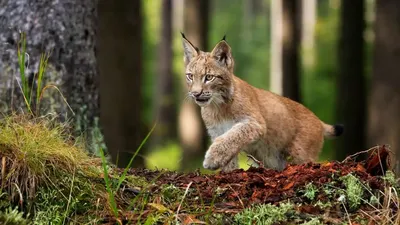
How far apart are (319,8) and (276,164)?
34709mm

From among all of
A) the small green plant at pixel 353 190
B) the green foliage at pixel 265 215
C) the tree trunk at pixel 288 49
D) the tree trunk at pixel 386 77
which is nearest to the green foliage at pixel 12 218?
the green foliage at pixel 265 215

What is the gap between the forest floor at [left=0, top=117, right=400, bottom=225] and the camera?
4.52 metres

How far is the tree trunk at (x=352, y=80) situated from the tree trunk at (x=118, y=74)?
5.18 metres

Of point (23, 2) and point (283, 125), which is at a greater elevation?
point (23, 2)

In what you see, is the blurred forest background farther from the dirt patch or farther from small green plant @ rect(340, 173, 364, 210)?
small green plant @ rect(340, 173, 364, 210)

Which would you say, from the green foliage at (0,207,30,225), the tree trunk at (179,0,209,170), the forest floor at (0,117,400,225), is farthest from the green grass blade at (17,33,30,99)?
the tree trunk at (179,0,209,170)

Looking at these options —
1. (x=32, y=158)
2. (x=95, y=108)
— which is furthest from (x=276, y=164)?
(x=32, y=158)

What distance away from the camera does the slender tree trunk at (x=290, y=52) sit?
15586mm

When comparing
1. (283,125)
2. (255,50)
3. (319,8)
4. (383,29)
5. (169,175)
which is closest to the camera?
(169,175)

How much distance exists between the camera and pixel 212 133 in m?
7.11

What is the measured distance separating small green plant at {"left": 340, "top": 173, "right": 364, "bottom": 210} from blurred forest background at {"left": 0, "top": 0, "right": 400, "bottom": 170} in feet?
5.08

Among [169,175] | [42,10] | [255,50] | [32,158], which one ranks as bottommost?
[255,50]

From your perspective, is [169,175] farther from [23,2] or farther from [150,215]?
[23,2]

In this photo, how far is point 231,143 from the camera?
6.48 m
